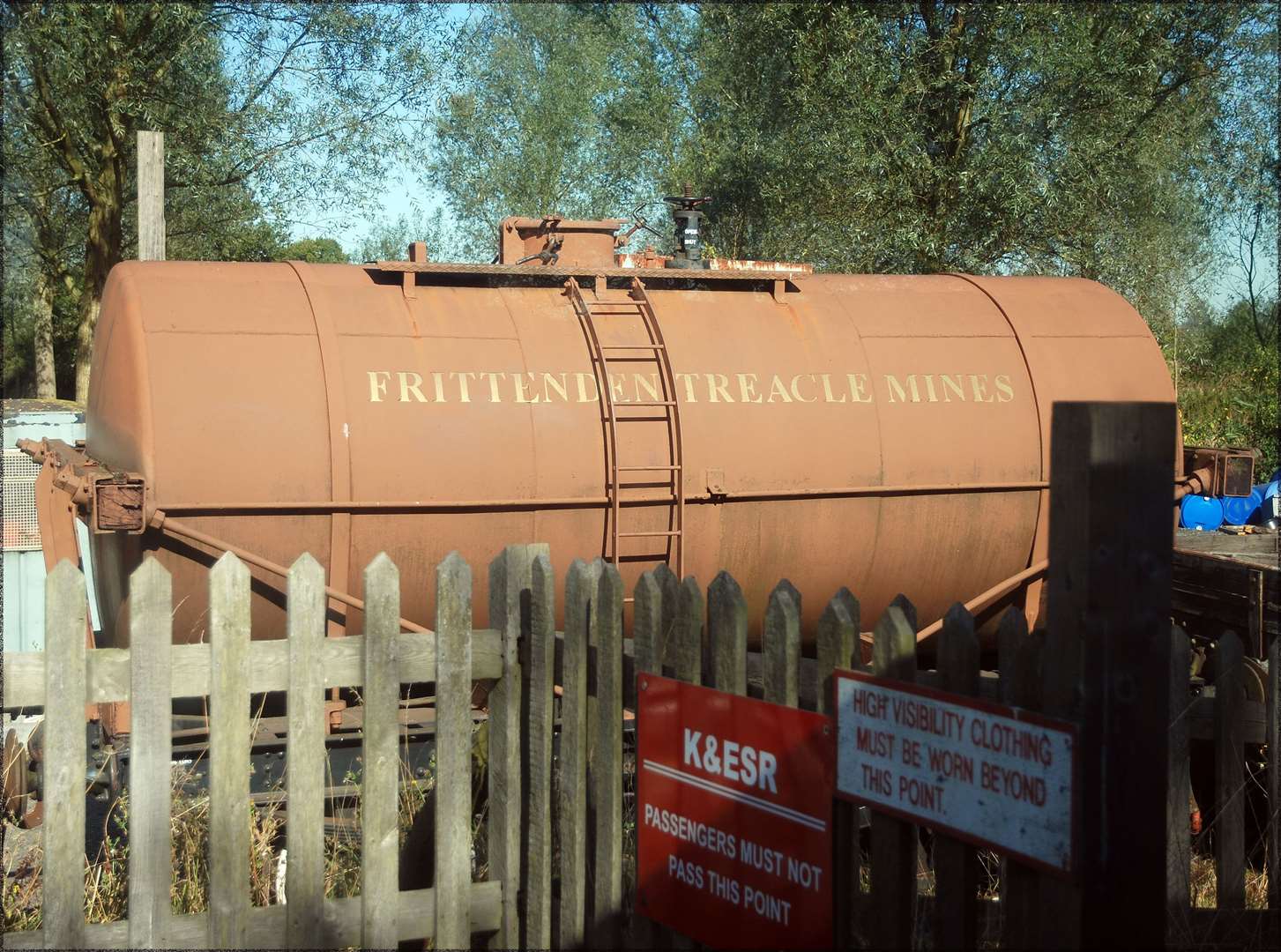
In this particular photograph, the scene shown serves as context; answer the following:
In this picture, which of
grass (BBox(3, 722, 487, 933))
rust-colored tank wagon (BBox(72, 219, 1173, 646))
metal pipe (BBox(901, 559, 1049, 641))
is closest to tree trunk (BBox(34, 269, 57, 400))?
rust-colored tank wagon (BBox(72, 219, 1173, 646))

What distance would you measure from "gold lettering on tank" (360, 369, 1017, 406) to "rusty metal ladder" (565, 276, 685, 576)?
4cm

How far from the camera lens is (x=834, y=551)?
7324mm

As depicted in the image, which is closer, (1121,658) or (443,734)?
(1121,658)

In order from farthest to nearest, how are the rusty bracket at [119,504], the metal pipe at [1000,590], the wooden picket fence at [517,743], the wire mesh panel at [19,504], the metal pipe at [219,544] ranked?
the wire mesh panel at [19,504], the metal pipe at [1000,590], the metal pipe at [219,544], the rusty bracket at [119,504], the wooden picket fence at [517,743]

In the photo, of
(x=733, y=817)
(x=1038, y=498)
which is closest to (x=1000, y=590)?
(x=1038, y=498)

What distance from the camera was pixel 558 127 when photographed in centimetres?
2680

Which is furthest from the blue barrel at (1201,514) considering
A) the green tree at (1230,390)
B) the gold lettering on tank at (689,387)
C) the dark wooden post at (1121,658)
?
the green tree at (1230,390)

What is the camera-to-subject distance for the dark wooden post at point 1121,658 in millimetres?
→ 2377

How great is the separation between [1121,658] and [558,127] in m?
25.7

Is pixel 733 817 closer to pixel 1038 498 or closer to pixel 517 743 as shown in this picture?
pixel 517 743

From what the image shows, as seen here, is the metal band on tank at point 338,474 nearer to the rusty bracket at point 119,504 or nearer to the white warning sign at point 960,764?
the rusty bracket at point 119,504

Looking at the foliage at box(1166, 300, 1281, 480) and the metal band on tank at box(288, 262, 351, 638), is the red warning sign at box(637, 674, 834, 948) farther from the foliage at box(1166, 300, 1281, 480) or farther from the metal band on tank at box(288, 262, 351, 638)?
the foliage at box(1166, 300, 1281, 480)

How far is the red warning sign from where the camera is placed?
3.03 metres

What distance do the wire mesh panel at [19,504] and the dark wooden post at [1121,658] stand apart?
31.6 feet
